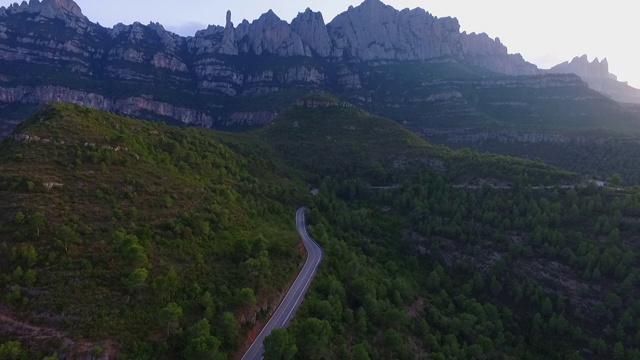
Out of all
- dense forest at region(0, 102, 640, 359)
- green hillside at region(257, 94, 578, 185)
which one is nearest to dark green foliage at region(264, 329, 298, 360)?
dense forest at region(0, 102, 640, 359)

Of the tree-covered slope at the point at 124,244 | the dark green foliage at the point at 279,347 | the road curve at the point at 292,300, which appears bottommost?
the road curve at the point at 292,300

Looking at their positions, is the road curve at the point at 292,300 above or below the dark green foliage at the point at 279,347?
below

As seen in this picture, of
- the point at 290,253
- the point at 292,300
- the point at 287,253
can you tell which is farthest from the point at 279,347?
the point at 290,253

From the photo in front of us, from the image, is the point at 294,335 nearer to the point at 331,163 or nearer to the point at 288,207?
the point at 288,207

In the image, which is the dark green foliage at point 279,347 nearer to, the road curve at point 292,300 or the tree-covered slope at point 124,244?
the road curve at point 292,300

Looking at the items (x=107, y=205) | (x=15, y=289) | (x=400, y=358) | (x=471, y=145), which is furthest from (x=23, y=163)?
(x=471, y=145)

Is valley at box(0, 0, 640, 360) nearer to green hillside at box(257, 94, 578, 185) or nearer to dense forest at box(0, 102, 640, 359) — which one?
dense forest at box(0, 102, 640, 359)

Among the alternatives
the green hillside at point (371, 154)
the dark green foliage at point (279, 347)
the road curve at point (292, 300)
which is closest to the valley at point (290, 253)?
the dark green foliage at point (279, 347)
